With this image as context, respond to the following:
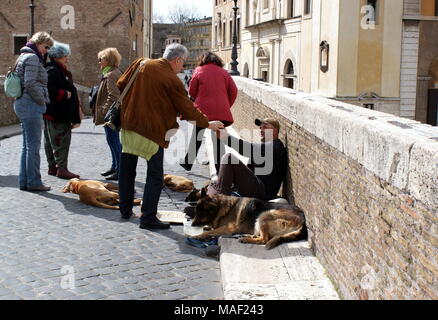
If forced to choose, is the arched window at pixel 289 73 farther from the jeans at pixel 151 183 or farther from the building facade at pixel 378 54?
the jeans at pixel 151 183

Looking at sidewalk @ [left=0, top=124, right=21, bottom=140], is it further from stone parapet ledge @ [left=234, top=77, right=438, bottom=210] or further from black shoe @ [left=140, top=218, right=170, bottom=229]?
stone parapet ledge @ [left=234, top=77, right=438, bottom=210]

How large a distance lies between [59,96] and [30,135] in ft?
3.49

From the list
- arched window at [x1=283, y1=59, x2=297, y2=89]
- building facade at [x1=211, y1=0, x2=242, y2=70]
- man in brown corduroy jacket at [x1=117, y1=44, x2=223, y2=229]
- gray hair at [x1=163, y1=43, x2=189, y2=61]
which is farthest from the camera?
building facade at [x1=211, y1=0, x2=242, y2=70]

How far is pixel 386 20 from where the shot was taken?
87.1 feet

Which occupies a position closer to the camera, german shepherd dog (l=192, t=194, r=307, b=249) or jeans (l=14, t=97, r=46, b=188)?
german shepherd dog (l=192, t=194, r=307, b=249)

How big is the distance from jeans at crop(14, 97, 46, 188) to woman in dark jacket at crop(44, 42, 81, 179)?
858mm

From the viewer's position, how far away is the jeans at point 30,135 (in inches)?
298

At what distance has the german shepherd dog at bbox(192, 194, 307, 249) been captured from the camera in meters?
5.52

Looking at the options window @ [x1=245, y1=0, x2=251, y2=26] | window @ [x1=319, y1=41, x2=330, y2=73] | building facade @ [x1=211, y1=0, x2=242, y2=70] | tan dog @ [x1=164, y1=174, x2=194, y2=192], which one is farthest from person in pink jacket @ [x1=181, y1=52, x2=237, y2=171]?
building facade @ [x1=211, y1=0, x2=242, y2=70]

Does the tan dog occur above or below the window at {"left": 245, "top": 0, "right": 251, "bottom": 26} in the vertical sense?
below

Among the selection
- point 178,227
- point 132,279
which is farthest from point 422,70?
point 132,279

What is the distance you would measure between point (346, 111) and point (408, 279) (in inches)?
82.8

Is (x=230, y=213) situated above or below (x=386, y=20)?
below
